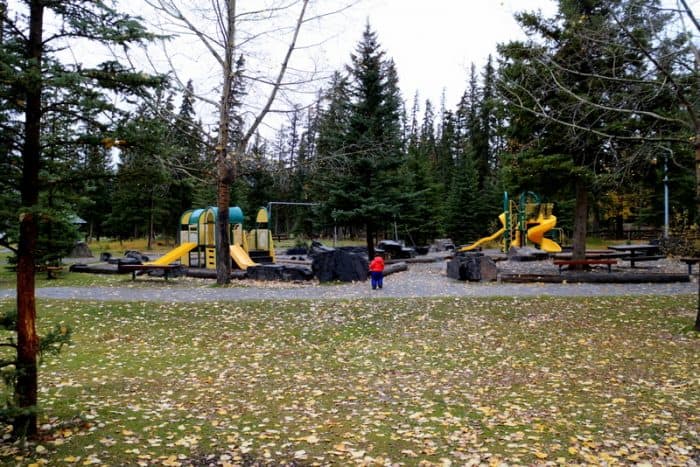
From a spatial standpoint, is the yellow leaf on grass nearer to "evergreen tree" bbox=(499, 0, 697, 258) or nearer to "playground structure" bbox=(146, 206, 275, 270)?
"evergreen tree" bbox=(499, 0, 697, 258)

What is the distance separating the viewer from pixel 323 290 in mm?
14250

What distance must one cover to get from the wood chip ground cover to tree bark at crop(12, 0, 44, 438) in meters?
0.38

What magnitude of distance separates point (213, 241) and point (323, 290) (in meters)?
7.97

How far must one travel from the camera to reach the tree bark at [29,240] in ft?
14.4

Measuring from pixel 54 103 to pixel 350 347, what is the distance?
5489 millimetres

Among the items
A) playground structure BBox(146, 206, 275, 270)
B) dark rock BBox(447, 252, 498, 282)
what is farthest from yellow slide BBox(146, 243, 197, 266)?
dark rock BBox(447, 252, 498, 282)

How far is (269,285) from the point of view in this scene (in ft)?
50.9

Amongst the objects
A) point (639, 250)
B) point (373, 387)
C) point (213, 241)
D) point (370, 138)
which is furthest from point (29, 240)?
point (639, 250)

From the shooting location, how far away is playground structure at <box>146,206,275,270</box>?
1966 cm

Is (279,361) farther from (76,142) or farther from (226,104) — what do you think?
(226,104)

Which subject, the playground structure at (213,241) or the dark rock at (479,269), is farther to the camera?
the playground structure at (213,241)

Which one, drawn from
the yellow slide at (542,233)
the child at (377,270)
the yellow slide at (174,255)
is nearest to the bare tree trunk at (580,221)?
the child at (377,270)

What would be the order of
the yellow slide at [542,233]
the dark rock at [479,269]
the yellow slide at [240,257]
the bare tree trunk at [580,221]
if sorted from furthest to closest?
the yellow slide at [542,233] → the yellow slide at [240,257] → the bare tree trunk at [580,221] → the dark rock at [479,269]

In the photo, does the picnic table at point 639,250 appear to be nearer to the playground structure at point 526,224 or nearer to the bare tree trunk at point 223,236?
the playground structure at point 526,224
